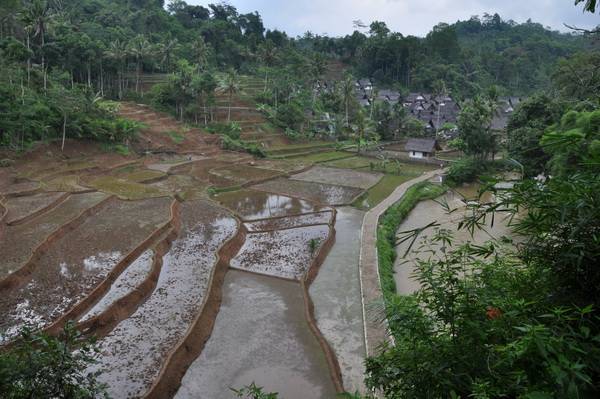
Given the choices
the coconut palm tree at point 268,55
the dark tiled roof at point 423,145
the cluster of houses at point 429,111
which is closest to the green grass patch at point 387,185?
the dark tiled roof at point 423,145

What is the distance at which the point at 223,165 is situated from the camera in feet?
116

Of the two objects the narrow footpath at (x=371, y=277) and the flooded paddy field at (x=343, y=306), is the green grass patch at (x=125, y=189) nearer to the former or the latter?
the flooded paddy field at (x=343, y=306)

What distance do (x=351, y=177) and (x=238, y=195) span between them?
9.93 meters

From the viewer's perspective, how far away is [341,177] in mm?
33344

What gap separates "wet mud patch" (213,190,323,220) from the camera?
23.9 m

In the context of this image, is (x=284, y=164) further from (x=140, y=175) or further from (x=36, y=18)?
(x=36, y=18)

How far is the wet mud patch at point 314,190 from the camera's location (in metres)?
27.0

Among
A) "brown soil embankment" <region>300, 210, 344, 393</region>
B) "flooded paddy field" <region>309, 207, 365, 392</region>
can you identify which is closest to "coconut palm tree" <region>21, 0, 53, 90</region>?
"brown soil embankment" <region>300, 210, 344, 393</region>

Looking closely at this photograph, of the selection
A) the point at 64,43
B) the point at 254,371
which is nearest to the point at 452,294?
the point at 254,371

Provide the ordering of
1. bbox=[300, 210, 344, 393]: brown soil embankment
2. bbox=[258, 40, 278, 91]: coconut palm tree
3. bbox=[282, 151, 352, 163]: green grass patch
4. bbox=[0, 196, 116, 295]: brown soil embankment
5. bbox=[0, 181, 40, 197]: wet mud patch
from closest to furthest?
bbox=[300, 210, 344, 393]: brown soil embankment, bbox=[0, 196, 116, 295]: brown soil embankment, bbox=[0, 181, 40, 197]: wet mud patch, bbox=[282, 151, 352, 163]: green grass patch, bbox=[258, 40, 278, 91]: coconut palm tree

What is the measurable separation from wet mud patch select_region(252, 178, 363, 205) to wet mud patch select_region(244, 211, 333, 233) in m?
2.57

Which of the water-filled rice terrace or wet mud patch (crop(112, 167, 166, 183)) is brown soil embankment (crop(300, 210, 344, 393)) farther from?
wet mud patch (crop(112, 167, 166, 183))

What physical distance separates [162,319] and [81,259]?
528 centimetres

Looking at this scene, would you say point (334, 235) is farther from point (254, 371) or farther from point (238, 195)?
point (254, 371)
